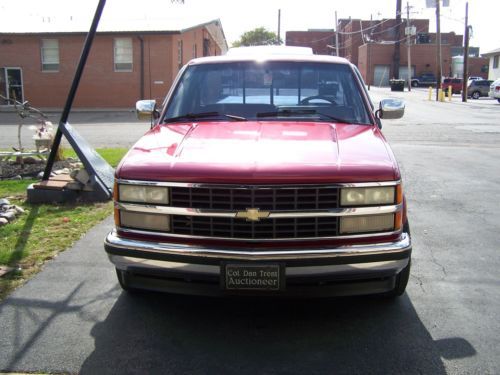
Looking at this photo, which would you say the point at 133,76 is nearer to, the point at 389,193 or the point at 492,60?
the point at 389,193

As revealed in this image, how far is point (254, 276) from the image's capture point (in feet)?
10.9

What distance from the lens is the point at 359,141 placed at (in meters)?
3.92

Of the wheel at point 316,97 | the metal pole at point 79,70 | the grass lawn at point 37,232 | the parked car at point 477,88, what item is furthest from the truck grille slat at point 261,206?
the parked car at point 477,88

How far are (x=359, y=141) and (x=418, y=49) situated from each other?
230ft

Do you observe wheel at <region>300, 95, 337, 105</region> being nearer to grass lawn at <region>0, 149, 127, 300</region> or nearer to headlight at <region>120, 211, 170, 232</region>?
headlight at <region>120, 211, 170, 232</region>

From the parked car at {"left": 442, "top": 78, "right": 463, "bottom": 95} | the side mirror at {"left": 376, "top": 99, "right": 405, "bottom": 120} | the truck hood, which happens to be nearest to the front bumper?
the truck hood

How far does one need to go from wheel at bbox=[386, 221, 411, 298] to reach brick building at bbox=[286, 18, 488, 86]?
60.3 meters

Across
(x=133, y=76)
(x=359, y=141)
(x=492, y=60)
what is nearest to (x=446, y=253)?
(x=359, y=141)

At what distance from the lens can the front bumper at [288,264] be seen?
3339mm

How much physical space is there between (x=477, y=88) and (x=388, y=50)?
25.6 m

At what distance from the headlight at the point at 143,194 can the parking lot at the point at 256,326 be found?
35.7 inches

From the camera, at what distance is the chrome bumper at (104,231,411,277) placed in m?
3.33

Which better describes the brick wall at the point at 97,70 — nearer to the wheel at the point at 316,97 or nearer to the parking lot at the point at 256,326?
the wheel at the point at 316,97

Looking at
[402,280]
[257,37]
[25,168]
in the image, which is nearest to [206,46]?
[25,168]
